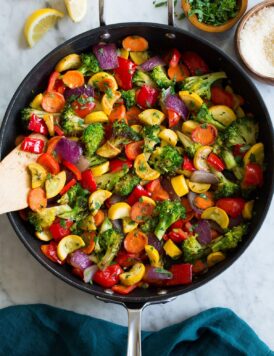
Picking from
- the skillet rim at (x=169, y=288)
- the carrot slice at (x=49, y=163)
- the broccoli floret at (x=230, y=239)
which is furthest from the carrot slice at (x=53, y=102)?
the broccoli floret at (x=230, y=239)

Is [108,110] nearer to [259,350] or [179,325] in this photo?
[179,325]

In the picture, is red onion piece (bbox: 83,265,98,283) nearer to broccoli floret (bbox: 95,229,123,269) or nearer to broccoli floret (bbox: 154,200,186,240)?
broccoli floret (bbox: 95,229,123,269)

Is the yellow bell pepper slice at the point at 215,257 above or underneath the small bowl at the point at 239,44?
underneath

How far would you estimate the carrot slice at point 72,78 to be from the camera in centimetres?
318

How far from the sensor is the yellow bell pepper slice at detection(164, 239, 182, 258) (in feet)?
10.0

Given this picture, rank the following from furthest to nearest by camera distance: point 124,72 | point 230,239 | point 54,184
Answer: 1. point 124,72
2. point 54,184
3. point 230,239

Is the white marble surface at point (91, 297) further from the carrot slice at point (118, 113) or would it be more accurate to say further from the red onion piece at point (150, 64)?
the carrot slice at point (118, 113)

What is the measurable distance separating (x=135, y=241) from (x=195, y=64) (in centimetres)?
105

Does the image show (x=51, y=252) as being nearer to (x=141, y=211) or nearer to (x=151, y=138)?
(x=141, y=211)

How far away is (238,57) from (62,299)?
5.68ft

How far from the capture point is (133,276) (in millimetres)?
3002

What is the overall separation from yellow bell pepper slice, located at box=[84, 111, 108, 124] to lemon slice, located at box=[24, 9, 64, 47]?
642mm

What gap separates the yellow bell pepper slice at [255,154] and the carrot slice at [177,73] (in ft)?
1.88

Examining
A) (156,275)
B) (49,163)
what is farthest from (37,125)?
(156,275)
